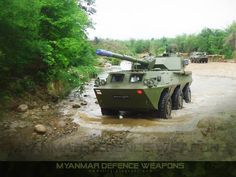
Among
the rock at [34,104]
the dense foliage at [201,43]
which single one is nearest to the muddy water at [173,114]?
the rock at [34,104]

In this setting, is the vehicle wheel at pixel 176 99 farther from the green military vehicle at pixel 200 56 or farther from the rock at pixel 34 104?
the green military vehicle at pixel 200 56

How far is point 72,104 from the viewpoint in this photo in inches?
435

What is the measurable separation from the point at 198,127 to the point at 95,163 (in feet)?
10.8

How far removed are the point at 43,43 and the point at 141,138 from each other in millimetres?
3873

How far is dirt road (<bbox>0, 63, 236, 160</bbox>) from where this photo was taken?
613 centimetres

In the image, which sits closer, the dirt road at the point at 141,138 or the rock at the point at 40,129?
the dirt road at the point at 141,138

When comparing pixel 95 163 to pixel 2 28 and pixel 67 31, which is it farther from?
pixel 67 31

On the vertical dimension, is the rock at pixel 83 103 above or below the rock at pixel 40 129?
above

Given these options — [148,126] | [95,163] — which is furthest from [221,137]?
[95,163]

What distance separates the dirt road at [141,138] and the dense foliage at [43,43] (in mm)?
1122

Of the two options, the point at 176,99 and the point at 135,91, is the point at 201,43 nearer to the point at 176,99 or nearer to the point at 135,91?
the point at 176,99

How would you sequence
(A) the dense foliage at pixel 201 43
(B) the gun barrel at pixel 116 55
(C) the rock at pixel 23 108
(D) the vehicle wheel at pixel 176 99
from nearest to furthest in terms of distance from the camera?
(B) the gun barrel at pixel 116 55
(C) the rock at pixel 23 108
(D) the vehicle wheel at pixel 176 99
(A) the dense foliage at pixel 201 43

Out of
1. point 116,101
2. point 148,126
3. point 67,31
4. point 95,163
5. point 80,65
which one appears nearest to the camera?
point 95,163

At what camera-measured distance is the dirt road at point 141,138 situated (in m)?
6.13
